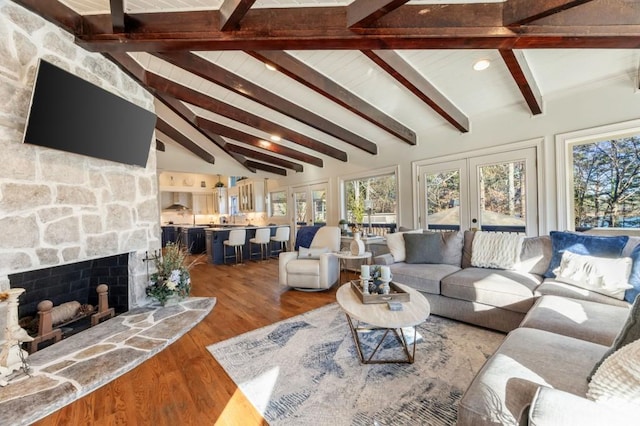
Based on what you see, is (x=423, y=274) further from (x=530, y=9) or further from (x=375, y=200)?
(x=375, y=200)

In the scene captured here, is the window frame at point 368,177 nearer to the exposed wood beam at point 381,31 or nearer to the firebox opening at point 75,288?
the exposed wood beam at point 381,31

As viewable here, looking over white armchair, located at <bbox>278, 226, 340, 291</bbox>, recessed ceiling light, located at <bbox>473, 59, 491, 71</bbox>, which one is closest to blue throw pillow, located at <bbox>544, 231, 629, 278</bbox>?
recessed ceiling light, located at <bbox>473, 59, 491, 71</bbox>

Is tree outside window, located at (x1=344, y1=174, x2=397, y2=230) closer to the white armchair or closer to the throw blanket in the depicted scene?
the white armchair

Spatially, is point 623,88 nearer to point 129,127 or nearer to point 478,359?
point 478,359

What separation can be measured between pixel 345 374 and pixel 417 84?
3.06 m

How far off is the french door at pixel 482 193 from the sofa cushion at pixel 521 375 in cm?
281

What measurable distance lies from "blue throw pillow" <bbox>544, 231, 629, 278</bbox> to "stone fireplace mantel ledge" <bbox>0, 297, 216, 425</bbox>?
379cm

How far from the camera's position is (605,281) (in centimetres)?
218

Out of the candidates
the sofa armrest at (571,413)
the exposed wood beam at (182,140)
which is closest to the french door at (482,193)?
the sofa armrest at (571,413)

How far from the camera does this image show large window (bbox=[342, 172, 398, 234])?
537 centimetres

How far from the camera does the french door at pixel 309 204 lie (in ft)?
23.4

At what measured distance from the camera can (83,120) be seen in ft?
8.28

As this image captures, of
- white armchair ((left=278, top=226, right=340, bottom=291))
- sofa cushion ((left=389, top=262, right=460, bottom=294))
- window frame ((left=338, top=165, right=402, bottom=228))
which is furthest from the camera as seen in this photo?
window frame ((left=338, top=165, right=402, bottom=228))

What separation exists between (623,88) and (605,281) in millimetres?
2295
